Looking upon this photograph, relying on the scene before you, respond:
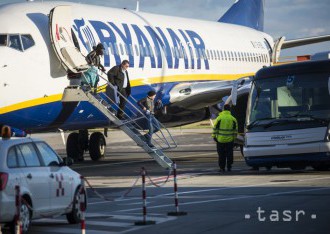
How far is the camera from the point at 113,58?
32781mm

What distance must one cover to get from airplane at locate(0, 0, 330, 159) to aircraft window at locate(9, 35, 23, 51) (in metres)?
0.01

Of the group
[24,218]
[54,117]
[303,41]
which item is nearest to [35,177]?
[24,218]

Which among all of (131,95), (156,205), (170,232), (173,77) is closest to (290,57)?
(173,77)

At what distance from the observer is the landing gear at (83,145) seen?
3678 centimetres

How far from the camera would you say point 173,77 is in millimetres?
36875

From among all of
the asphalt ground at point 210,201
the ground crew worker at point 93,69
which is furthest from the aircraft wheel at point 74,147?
the ground crew worker at point 93,69

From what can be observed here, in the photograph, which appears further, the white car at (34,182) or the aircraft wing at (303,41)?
the aircraft wing at (303,41)

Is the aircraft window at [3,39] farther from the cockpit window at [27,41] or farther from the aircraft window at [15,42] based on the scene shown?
the cockpit window at [27,41]

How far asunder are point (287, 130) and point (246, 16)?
2476 centimetres

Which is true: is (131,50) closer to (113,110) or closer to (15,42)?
(113,110)

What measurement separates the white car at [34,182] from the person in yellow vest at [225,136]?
11604mm

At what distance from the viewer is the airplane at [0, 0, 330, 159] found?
28250 mm

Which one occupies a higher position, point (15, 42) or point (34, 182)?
point (15, 42)

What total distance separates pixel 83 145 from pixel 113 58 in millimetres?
5454
